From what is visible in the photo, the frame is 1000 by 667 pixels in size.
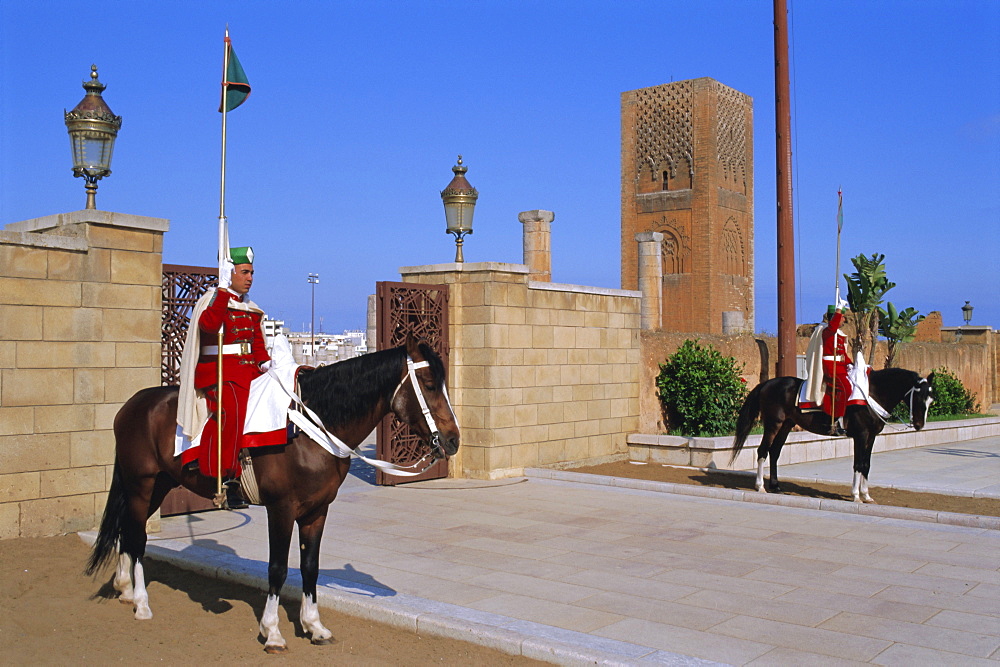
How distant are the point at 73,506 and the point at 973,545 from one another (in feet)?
26.6

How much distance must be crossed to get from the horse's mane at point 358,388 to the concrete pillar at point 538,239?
46.5 ft

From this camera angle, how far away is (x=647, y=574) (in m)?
6.88

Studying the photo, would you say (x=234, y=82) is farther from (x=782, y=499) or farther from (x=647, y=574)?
(x=782, y=499)

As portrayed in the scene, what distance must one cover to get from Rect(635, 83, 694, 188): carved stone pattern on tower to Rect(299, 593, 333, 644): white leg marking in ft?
129

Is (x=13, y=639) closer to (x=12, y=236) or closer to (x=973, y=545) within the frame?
(x=12, y=236)

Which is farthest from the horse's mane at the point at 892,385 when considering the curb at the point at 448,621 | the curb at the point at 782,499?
the curb at the point at 448,621

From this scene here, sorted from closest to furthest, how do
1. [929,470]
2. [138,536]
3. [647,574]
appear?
[138,536], [647,574], [929,470]

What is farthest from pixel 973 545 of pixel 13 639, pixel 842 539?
pixel 13 639

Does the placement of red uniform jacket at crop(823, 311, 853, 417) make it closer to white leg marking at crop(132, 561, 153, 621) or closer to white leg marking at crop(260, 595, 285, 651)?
white leg marking at crop(260, 595, 285, 651)

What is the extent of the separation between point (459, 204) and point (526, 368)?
97.2 inches

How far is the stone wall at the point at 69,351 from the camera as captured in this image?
7.52 metres

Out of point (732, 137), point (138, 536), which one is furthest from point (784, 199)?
point (732, 137)

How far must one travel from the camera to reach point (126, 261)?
8234 mm

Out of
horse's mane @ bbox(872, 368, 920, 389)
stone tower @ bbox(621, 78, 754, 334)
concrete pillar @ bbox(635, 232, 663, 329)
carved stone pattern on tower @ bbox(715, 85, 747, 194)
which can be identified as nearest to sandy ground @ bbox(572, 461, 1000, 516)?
horse's mane @ bbox(872, 368, 920, 389)
